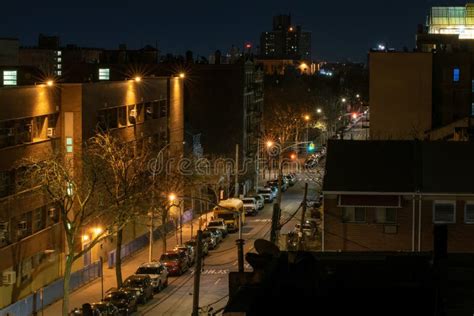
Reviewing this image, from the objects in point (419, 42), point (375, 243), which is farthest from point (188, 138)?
point (375, 243)

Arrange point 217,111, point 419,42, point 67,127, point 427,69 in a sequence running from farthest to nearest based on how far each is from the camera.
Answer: point 419,42 → point 217,111 → point 427,69 → point 67,127

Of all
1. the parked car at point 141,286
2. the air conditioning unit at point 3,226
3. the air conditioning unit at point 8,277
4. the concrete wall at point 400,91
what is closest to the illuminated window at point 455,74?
the concrete wall at point 400,91

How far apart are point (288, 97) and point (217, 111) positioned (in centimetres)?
4440

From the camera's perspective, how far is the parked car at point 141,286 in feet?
135

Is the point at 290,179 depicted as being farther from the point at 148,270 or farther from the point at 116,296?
the point at 116,296

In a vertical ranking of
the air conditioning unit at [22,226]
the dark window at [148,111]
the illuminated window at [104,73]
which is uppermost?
the illuminated window at [104,73]

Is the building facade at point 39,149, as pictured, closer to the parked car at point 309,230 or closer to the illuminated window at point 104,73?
the parked car at point 309,230

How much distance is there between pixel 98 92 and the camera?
54.3m

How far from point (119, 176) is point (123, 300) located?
11.7m

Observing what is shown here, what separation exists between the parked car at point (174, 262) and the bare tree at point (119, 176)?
2315 mm

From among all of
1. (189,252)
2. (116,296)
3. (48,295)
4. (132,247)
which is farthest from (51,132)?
(116,296)

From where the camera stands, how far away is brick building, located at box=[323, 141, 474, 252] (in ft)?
119

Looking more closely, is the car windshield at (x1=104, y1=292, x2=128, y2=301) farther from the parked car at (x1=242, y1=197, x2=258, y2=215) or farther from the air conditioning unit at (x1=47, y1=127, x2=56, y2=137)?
the parked car at (x1=242, y1=197, x2=258, y2=215)

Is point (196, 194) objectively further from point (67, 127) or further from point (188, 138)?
point (67, 127)
